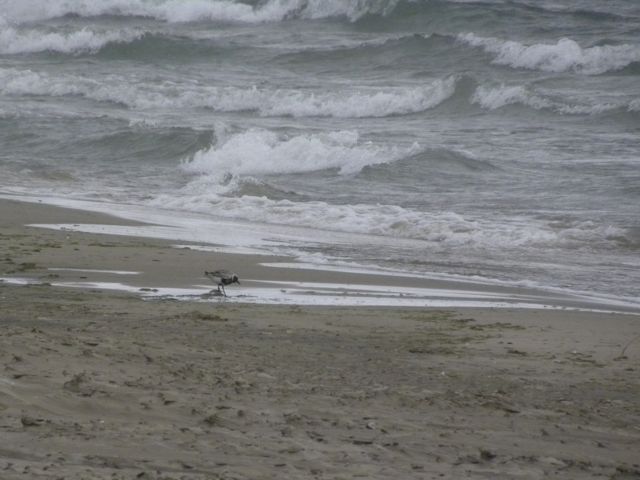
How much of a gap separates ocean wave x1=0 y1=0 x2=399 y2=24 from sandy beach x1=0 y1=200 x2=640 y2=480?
89.0ft

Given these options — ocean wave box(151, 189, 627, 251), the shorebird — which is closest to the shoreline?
the shorebird

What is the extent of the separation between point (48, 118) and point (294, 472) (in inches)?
676

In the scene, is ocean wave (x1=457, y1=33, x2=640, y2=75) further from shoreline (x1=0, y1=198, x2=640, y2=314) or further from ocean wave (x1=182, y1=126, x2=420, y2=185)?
shoreline (x1=0, y1=198, x2=640, y2=314)

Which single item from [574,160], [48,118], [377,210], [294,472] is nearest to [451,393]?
[294,472]

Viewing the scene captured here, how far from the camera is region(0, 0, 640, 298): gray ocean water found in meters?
11.0

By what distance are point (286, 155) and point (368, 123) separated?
15.4 feet

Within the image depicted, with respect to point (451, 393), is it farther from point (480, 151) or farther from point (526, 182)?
point (480, 151)

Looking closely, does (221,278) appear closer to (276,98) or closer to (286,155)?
(286,155)

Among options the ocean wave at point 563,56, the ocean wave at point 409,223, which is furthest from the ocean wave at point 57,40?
the ocean wave at point 409,223

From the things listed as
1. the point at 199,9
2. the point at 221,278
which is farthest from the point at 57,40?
the point at 221,278

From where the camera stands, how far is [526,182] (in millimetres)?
13844

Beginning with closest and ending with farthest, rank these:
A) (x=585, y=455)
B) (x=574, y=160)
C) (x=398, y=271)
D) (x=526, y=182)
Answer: (x=585, y=455) → (x=398, y=271) → (x=526, y=182) → (x=574, y=160)

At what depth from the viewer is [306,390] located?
4.41 metres

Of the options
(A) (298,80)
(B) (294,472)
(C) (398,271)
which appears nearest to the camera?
(B) (294,472)
